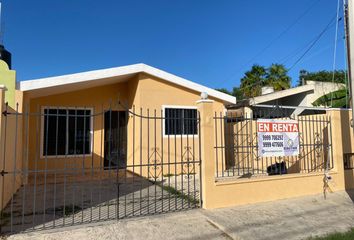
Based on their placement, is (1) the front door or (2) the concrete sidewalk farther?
(1) the front door

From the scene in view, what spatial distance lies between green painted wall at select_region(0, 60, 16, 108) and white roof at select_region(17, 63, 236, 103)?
278 millimetres

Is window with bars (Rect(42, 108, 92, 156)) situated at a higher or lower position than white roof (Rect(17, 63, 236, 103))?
lower

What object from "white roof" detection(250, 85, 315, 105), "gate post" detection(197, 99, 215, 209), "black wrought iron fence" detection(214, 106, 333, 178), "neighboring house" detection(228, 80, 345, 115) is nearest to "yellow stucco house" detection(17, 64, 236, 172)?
"black wrought iron fence" detection(214, 106, 333, 178)

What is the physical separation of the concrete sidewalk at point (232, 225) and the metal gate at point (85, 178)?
1.34 ft

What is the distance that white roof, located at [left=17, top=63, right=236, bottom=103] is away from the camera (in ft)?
29.7

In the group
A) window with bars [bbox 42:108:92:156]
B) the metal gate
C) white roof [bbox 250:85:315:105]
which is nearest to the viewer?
the metal gate

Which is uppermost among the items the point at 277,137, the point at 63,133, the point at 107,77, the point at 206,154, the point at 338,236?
the point at 107,77

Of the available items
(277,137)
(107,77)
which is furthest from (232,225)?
(107,77)

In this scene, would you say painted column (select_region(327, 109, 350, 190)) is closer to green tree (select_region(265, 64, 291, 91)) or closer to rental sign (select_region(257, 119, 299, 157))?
rental sign (select_region(257, 119, 299, 157))

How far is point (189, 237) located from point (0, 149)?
3.38 meters

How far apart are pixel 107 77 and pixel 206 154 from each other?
5299 mm

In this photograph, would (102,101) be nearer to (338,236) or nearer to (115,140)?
(115,140)

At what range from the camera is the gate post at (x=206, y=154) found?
655cm

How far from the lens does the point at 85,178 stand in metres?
10.6
